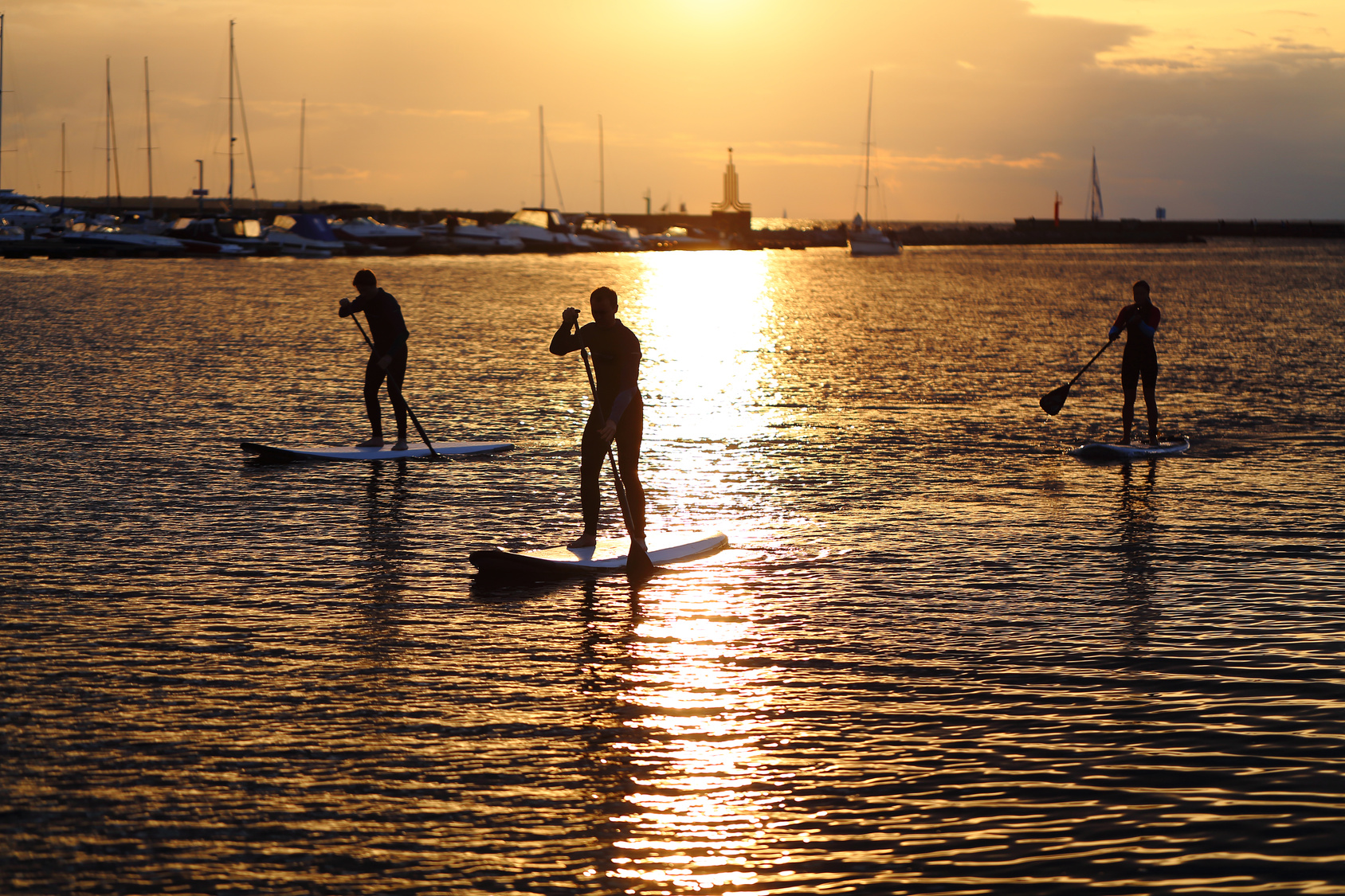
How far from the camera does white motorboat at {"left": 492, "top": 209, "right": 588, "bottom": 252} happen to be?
12656 cm

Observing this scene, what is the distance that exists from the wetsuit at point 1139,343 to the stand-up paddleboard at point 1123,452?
0.78 meters

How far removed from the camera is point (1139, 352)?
1633 cm

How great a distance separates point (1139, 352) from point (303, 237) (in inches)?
3590

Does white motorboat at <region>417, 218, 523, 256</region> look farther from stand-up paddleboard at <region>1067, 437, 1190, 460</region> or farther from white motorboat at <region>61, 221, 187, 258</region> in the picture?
stand-up paddleboard at <region>1067, 437, 1190, 460</region>

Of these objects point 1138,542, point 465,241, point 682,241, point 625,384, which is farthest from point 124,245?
point 1138,542

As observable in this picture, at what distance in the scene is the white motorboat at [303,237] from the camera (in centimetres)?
9850

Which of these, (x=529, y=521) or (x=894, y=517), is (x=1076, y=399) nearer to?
(x=894, y=517)

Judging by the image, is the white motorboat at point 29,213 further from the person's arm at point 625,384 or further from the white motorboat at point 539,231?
the person's arm at point 625,384

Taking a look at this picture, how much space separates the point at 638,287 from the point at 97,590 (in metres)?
65.8

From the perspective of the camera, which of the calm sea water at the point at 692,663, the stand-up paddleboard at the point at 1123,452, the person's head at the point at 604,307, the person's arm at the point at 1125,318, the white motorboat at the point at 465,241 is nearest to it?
the calm sea water at the point at 692,663

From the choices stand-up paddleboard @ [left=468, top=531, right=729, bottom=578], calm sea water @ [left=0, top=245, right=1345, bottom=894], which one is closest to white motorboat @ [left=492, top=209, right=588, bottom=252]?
calm sea water @ [left=0, top=245, right=1345, bottom=894]

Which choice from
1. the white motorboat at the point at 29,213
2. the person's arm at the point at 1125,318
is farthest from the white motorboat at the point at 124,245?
the person's arm at the point at 1125,318

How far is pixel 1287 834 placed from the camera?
553 cm

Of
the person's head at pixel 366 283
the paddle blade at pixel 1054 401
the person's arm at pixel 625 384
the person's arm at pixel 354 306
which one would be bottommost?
the paddle blade at pixel 1054 401
